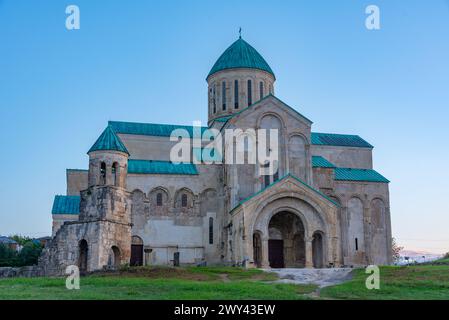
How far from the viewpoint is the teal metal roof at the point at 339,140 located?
5000cm

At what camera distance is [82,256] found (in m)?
34.3

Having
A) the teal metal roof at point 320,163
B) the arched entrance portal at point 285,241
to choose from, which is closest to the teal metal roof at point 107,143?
the arched entrance portal at point 285,241

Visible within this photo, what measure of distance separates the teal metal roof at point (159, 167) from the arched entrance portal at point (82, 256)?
9.88 meters

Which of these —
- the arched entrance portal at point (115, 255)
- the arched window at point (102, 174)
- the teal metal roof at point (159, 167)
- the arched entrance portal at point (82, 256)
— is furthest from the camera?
the teal metal roof at point (159, 167)

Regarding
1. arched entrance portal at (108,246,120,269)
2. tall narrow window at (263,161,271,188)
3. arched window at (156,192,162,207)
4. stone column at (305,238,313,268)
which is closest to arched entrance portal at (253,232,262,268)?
stone column at (305,238,313,268)

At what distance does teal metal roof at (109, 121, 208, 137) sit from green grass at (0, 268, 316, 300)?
19.1m

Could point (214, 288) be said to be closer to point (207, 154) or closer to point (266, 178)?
point (266, 178)

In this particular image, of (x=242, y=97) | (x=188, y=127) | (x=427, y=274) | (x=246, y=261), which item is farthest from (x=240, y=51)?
(x=427, y=274)

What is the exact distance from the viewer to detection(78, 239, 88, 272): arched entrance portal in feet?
111

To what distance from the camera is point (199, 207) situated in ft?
143

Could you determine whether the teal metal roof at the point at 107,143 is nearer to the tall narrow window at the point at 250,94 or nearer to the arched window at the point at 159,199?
the arched window at the point at 159,199

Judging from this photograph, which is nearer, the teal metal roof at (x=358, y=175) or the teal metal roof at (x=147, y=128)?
the teal metal roof at (x=358, y=175)

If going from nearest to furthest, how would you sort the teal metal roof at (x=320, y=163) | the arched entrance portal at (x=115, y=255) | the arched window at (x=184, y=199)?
1. the arched entrance portal at (x=115, y=255)
2. the arched window at (x=184, y=199)
3. the teal metal roof at (x=320, y=163)

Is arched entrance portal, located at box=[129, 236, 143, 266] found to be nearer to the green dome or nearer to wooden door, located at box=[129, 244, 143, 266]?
wooden door, located at box=[129, 244, 143, 266]
